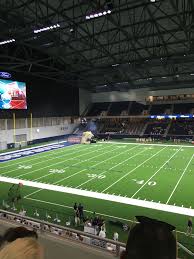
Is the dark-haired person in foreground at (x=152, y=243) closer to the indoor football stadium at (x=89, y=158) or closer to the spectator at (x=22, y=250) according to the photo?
the indoor football stadium at (x=89, y=158)

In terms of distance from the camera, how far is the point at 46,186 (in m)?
19.2

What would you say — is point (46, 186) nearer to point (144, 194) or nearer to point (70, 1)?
point (144, 194)

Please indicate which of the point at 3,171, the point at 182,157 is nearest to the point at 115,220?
the point at 3,171

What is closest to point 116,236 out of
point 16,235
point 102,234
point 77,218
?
point 102,234

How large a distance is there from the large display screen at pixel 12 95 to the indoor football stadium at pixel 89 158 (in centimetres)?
14

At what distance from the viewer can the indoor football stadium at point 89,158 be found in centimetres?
439

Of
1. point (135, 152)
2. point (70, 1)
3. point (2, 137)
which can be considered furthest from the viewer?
point (2, 137)

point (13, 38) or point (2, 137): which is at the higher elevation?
point (13, 38)

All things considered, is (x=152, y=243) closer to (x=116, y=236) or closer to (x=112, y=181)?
(x=116, y=236)

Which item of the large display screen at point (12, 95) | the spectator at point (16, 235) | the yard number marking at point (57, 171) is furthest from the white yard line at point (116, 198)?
the large display screen at point (12, 95)

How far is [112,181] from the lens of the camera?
2028 centimetres

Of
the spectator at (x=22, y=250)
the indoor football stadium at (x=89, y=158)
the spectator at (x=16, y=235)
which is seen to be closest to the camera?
the spectator at (x=22, y=250)

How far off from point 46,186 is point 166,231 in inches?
729

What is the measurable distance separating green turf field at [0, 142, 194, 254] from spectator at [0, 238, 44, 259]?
40.1 feet
